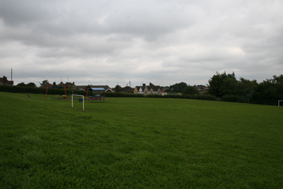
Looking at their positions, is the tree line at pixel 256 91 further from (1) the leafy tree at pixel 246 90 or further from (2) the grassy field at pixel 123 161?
(2) the grassy field at pixel 123 161

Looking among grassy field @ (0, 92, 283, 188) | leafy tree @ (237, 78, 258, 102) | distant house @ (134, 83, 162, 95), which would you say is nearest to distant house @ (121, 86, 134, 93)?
distant house @ (134, 83, 162, 95)

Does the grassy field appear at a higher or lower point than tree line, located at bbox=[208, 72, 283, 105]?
lower

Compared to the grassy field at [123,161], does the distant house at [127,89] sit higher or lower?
higher

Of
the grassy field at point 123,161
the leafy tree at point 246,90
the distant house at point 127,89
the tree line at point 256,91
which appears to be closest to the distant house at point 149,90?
the distant house at point 127,89

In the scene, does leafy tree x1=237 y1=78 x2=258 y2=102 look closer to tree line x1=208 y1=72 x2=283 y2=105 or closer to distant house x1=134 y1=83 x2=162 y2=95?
tree line x1=208 y1=72 x2=283 y2=105

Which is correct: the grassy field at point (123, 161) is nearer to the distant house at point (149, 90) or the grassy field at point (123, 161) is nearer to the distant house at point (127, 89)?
the distant house at point (149, 90)

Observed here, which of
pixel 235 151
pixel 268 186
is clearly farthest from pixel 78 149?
pixel 235 151

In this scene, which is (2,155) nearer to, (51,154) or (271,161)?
(51,154)

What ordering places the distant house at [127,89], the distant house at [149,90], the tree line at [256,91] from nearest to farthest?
the tree line at [256,91]
the distant house at [149,90]
the distant house at [127,89]

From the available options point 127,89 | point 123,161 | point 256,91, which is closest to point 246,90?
point 256,91

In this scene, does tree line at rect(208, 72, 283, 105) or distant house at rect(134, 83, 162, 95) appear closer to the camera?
tree line at rect(208, 72, 283, 105)

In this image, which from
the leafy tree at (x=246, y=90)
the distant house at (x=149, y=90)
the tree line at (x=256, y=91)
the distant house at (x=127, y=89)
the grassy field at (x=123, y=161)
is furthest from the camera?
the distant house at (x=127, y=89)

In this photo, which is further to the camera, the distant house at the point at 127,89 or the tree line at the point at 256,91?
the distant house at the point at 127,89

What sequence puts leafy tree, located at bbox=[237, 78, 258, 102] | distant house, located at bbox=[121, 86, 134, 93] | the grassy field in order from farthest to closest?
distant house, located at bbox=[121, 86, 134, 93] < leafy tree, located at bbox=[237, 78, 258, 102] < the grassy field
